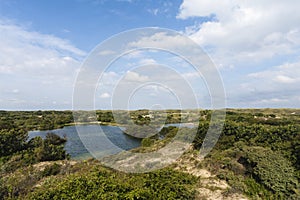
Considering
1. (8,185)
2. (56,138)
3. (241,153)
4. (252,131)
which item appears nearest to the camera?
(8,185)

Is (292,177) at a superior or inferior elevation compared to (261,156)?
inferior

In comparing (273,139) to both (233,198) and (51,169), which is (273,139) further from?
(51,169)

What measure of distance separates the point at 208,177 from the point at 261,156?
3.52 m

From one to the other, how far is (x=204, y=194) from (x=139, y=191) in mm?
4765

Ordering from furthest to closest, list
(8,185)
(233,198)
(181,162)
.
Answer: (181,162) < (233,198) < (8,185)

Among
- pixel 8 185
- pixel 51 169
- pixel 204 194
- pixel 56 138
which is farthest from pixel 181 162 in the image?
pixel 56 138

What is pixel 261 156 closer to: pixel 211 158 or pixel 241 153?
pixel 241 153

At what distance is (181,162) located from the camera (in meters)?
16.1

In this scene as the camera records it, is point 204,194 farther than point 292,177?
No

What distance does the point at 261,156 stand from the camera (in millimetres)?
13211

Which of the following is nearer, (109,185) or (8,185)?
(109,185)

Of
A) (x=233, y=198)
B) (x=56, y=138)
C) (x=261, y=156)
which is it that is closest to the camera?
(x=233, y=198)

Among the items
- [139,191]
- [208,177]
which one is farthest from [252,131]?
[139,191]

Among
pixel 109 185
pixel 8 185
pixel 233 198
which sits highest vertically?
pixel 109 185
